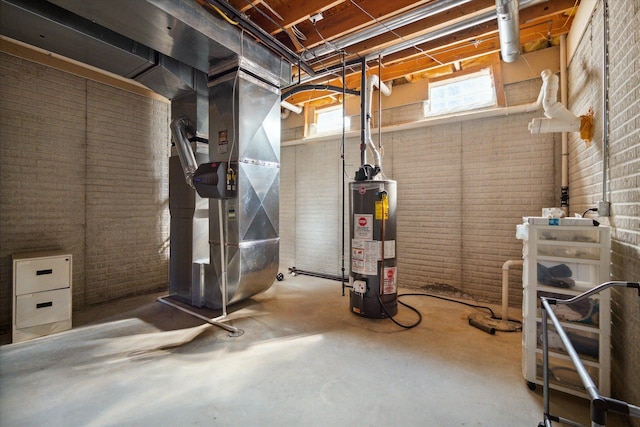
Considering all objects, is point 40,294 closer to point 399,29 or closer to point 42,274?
point 42,274

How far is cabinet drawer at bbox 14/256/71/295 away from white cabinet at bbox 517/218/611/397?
4173mm

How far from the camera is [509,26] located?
2.57 m

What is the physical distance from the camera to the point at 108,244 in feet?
12.5

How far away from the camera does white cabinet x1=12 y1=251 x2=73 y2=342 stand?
2629 mm

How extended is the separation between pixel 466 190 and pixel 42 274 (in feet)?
16.2

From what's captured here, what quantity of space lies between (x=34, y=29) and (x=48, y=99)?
1012 millimetres

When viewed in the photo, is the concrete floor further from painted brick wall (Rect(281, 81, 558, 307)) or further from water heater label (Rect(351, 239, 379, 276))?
painted brick wall (Rect(281, 81, 558, 307))

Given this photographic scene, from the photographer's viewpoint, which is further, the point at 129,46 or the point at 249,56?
the point at 249,56

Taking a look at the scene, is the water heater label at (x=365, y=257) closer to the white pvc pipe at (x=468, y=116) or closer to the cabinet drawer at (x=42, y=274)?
the white pvc pipe at (x=468, y=116)

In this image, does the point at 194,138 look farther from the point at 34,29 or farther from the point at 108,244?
the point at 108,244

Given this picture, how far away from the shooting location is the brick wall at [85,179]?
120 inches

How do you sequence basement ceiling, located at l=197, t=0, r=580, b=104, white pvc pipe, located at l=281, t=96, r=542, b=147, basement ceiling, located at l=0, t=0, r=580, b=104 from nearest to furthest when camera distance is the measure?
1. basement ceiling, located at l=0, t=0, r=580, b=104
2. basement ceiling, located at l=197, t=0, r=580, b=104
3. white pvc pipe, located at l=281, t=96, r=542, b=147

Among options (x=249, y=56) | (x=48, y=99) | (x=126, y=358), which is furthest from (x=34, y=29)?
(x=126, y=358)

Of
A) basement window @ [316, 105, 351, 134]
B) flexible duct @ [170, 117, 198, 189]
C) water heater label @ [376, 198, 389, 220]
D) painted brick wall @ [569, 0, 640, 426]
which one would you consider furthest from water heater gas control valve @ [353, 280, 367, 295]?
basement window @ [316, 105, 351, 134]
